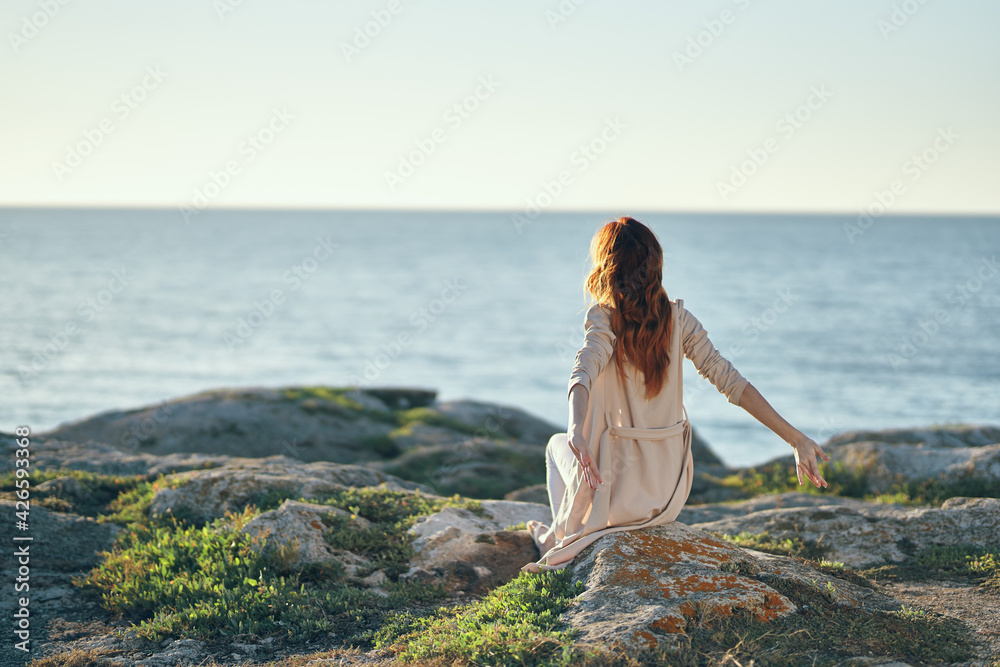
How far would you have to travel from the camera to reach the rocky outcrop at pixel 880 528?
722cm

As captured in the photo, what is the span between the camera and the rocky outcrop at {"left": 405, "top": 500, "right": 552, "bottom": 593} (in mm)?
6727

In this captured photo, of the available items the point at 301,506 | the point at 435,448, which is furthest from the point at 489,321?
the point at 301,506

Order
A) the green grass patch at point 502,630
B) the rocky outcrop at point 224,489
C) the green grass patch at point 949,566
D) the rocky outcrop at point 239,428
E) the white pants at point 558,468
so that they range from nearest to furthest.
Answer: the green grass patch at point 502,630 → the white pants at point 558,468 → the green grass patch at point 949,566 → the rocky outcrop at point 224,489 → the rocky outcrop at point 239,428

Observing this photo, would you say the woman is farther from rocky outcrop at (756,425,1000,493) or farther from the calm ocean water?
rocky outcrop at (756,425,1000,493)

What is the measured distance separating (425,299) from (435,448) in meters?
56.8

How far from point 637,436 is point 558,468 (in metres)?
1.01

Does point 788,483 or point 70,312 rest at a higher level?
point 70,312

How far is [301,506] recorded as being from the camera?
7.37 metres

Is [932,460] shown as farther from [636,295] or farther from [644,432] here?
[636,295]

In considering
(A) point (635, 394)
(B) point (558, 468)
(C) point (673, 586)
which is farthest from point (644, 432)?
(C) point (673, 586)

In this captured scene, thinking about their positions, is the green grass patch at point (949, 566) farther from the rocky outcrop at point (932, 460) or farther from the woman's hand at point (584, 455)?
the rocky outcrop at point (932, 460)

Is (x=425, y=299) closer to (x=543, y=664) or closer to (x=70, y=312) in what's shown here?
(x=70, y=312)

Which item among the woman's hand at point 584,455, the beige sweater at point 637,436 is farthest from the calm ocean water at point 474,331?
the woman's hand at point 584,455

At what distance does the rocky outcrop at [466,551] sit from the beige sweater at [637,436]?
97cm
